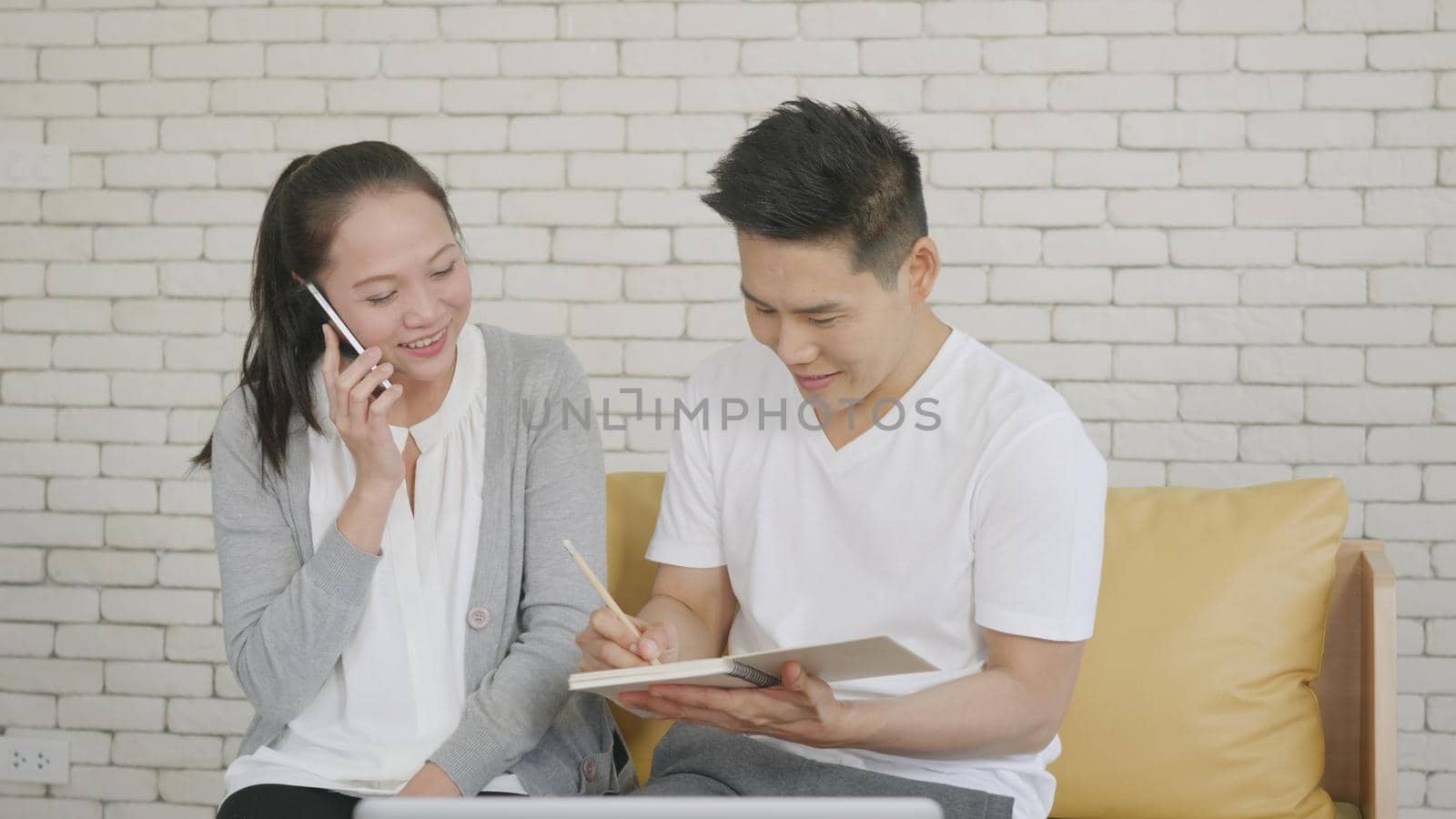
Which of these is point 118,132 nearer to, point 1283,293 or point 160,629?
point 160,629

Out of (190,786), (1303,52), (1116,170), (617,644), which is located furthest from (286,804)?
(1303,52)

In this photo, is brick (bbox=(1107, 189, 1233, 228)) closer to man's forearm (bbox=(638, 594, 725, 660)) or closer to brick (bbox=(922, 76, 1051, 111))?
brick (bbox=(922, 76, 1051, 111))

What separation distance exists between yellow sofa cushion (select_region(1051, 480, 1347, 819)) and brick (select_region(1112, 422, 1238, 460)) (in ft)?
2.42

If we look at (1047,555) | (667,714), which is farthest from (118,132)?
(1047,555)

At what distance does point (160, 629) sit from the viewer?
320 centimetres

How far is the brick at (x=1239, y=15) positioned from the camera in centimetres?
277

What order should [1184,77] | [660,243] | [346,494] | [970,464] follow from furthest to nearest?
[660,243] → [1184,77] → [346,494] → [970,464]

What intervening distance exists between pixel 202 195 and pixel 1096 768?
2284 mm

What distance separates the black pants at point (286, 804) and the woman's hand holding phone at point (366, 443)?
32cm

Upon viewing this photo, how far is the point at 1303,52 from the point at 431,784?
2.21 meters

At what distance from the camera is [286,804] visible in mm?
1743

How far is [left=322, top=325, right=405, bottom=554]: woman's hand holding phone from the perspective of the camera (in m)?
1.80

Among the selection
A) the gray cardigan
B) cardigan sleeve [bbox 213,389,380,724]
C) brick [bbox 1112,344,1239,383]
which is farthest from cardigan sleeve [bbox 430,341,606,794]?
brick [bbox 1112,344,1239,383]

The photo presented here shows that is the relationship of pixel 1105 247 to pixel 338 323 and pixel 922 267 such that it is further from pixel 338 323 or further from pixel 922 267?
pixel 338 323
